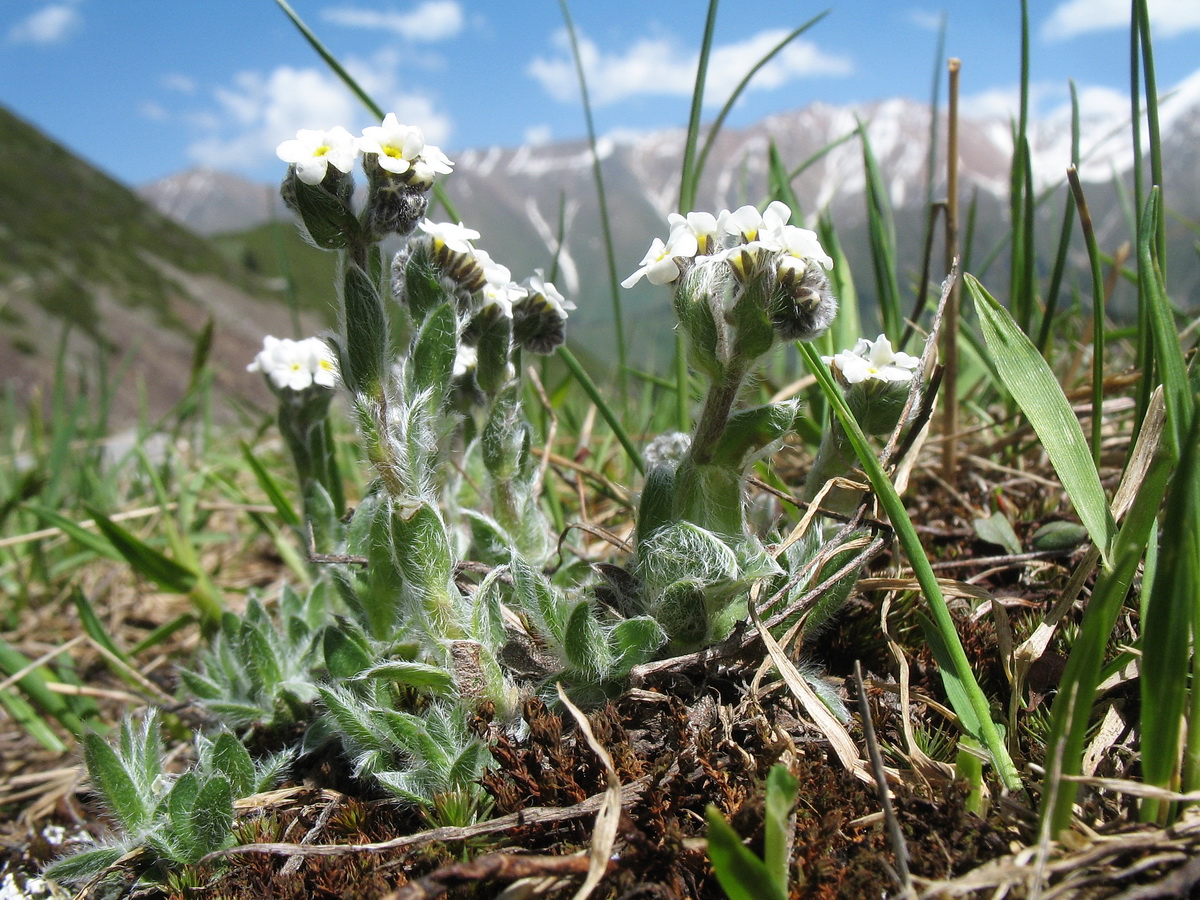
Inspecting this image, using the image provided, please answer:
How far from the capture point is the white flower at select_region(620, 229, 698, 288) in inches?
64.1

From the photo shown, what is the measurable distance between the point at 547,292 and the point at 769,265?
2.72 ft

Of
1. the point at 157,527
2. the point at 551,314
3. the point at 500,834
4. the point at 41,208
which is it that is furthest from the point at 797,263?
the point at 41,208

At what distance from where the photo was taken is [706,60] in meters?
2.38

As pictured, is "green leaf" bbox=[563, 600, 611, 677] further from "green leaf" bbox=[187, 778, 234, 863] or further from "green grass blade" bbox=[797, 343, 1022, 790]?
"green leaf" bbox=[187, 778, 234, 863]

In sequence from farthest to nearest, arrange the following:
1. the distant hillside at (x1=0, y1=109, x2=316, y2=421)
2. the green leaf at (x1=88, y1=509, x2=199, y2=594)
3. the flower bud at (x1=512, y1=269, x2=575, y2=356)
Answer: the distant hillside at (x1=0, y1=109, x2=316, y2=421), the green leaf at (x1=88, y1=509, x2=199, y2=594), the flower bud at (x1=512, y1=269, x2=575, y2=356)

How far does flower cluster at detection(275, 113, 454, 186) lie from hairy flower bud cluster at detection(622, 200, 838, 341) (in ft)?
1.66

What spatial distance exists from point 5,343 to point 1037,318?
47545 mm

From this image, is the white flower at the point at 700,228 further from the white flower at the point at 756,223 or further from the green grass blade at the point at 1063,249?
the green grass blade at the point at 1063,249

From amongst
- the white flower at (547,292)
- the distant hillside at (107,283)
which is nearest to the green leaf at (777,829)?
the white flower at (547,292)

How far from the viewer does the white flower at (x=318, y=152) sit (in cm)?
149

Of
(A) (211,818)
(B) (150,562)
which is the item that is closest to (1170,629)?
(A) (211,818)

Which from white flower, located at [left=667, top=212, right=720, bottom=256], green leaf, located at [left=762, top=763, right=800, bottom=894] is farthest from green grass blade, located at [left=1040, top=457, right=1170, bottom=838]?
white flower, located at [left=667, top=212, right=720, bottom=256]

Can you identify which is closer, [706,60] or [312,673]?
[312,673]

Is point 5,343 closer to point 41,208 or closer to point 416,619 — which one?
point 41,208
